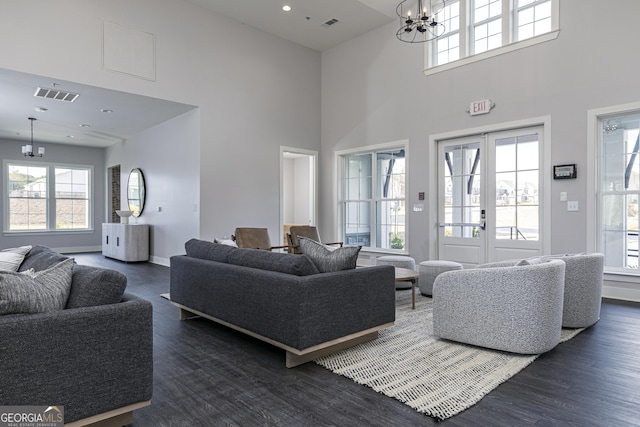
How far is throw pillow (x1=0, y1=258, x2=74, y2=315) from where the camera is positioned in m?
1.59

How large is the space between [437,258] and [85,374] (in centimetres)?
555

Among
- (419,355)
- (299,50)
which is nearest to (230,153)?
(299,50)

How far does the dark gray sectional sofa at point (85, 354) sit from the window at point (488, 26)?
5845mm

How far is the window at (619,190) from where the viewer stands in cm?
467

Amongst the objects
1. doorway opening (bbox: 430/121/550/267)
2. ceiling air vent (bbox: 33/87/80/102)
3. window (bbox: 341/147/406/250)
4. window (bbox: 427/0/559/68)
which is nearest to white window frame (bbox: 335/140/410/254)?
window (bbox: 341/147/406/250)

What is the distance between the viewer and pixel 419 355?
2.82m

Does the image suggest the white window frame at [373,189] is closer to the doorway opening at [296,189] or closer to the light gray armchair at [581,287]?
the doorway opening at [296,189]

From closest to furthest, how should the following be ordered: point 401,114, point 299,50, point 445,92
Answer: point 445,92 → point 401,114 → point 299,50

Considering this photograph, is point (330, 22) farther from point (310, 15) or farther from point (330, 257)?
point (330, 257)

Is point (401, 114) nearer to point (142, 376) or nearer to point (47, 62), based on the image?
point (47, 62)

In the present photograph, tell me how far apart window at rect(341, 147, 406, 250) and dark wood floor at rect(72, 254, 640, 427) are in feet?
13.2

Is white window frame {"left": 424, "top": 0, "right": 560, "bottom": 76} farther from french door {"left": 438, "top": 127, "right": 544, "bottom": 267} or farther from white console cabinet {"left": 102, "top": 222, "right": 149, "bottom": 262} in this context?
white console cabinet {"left": 102, "top": 222, "right": 149, "bottom": 262}

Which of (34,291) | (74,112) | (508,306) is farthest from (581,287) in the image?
(74,112)

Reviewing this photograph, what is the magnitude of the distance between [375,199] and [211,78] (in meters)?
3.61
